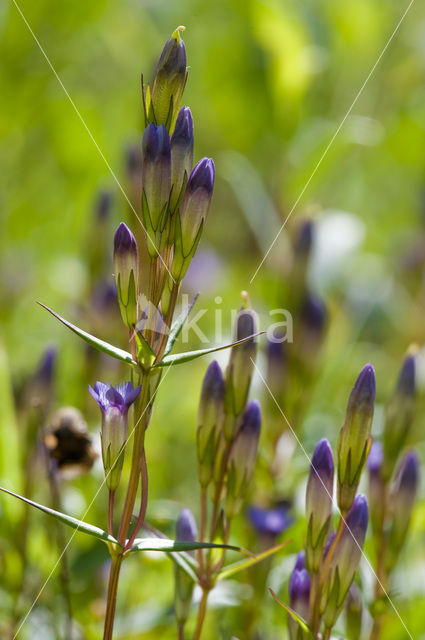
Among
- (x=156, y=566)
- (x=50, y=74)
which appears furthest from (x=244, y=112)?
(x=156, y=566)

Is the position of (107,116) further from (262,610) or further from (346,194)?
(262,610)

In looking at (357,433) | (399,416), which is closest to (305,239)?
(399,416)

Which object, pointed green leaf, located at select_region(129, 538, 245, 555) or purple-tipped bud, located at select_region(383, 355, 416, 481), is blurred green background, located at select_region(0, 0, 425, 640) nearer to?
purple-tipped bud, located at select_region(383, 355, 416, 481)

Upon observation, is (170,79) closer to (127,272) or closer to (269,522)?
(127,272)

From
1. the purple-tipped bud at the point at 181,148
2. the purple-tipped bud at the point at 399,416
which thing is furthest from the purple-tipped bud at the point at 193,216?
the purple-tipped bud at the point at 399,416

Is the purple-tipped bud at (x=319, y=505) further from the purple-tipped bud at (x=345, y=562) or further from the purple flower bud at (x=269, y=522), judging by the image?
the purple flower bud at (x=269, y=522)
